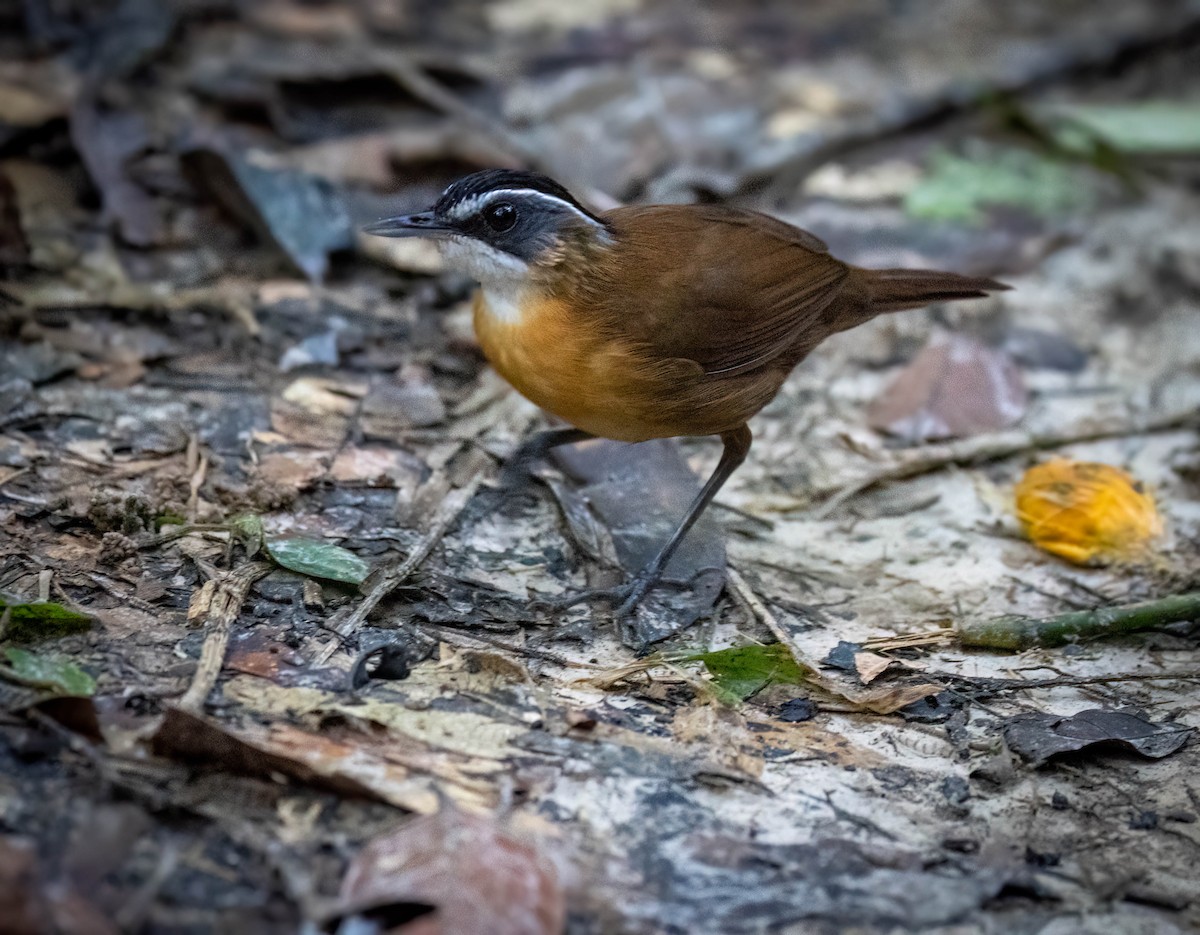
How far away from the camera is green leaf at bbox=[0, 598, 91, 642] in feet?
12.5

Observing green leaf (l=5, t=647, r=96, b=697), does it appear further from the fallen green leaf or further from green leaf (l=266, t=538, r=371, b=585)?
the fallen green leaf

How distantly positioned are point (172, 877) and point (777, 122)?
20.5 feet

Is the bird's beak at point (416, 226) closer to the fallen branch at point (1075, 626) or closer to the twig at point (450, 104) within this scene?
the fallen branch at point (1075, 626)

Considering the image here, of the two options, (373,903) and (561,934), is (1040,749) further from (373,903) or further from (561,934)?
(373,903)

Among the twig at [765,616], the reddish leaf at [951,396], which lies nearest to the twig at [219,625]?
the twig at [765,616]

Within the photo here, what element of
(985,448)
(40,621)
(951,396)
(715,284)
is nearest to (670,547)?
(715,284)

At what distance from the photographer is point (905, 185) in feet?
25.5

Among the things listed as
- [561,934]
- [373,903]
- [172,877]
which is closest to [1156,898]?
[561,934]

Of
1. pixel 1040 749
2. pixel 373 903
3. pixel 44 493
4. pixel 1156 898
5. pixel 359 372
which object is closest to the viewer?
pixel 373 903

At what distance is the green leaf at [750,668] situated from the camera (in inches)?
167

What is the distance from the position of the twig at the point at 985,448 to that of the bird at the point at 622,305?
2.47 feet

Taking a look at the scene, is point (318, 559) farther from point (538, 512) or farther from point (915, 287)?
point (915, 287)

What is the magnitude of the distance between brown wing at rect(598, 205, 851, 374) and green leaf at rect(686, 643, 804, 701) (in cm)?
111

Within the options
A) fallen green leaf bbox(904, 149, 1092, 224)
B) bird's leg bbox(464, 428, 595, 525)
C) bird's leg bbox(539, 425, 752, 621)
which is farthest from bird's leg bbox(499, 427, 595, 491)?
fallen green leaf bbox(904, 149, 1092, 224)
